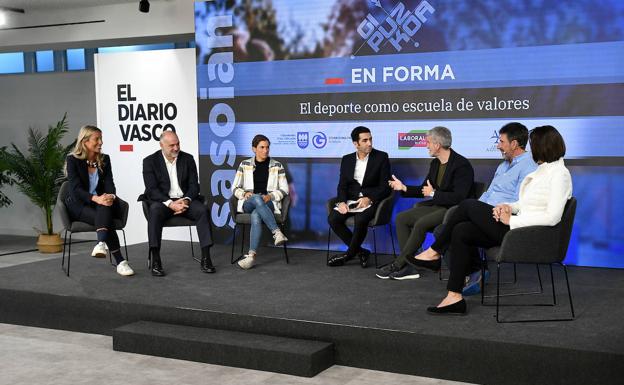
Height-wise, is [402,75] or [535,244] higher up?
[402,75]

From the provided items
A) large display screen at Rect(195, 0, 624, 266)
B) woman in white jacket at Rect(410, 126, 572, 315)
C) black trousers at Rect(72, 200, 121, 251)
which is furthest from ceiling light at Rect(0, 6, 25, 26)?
woman in white jacket at Rect(410, 126, 572, 315)

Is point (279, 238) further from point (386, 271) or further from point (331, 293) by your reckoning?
point (331, 293)

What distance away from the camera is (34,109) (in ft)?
34.2

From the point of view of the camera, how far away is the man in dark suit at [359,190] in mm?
6266

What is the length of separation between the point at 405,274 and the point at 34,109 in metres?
6.67

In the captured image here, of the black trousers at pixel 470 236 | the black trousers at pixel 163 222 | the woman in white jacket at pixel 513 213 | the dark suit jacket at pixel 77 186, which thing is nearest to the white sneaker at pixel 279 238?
the black trousers at pixel 163 222

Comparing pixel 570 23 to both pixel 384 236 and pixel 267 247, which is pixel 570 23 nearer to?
pixel 384 236

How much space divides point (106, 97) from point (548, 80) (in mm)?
4939

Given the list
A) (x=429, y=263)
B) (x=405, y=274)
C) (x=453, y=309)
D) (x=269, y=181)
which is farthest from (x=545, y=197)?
(x=269, y=181)

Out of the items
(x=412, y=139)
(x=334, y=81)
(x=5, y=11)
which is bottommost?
(x=412, y=139)

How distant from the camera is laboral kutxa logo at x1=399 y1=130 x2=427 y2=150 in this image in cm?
679

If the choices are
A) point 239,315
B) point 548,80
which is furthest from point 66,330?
point 548,80

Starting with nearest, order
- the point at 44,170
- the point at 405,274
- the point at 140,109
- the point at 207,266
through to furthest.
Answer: the point at 405,274 → the point at 207,266 → the point at 140,109 → the point at 44,170

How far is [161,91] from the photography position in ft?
27.9
